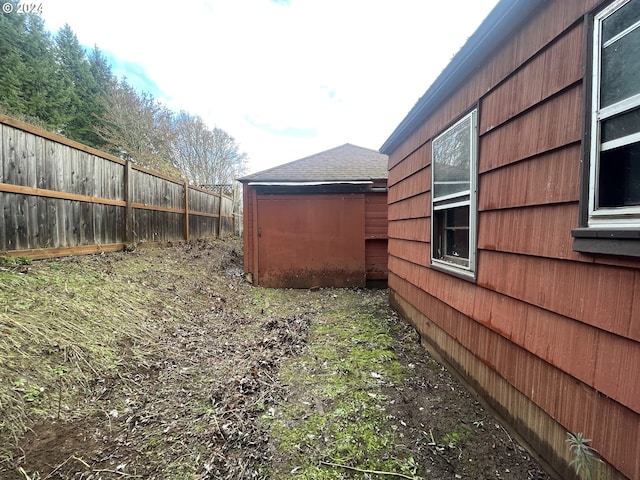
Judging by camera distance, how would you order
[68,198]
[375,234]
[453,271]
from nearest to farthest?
[453,271], [68,198], [375,234]

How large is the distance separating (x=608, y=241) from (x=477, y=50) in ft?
6.12

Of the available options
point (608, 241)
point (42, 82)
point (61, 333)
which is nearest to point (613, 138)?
point (608, 241)

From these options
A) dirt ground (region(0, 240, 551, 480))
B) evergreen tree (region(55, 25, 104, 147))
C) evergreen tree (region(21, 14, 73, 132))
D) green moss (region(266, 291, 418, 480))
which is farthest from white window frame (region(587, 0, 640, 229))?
evergreen tree (region(55, 25, 104, 147))

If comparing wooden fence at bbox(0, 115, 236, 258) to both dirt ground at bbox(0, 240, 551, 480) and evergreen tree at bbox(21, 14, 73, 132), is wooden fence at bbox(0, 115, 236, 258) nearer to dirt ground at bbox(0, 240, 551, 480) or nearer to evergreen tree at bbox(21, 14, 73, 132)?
dirt ground at bbox(0, 240, 551, 480)

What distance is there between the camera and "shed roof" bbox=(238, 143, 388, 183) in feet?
23.5

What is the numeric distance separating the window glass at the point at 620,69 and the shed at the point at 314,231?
581 centimetres

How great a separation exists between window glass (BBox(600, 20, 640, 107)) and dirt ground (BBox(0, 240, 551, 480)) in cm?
200

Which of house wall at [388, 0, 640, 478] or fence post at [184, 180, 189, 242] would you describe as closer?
house wall at [388, 0, 640, 478]

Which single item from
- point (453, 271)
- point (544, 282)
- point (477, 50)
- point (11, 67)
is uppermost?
point (11, 67)

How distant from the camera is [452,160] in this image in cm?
293

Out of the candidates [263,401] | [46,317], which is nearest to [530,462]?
[263,401]

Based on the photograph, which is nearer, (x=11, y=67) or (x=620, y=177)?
(x=620, y=177)

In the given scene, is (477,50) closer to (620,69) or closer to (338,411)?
(620,69)

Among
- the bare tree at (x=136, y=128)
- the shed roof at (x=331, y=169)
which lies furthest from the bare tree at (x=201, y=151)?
the shed roof at (x=331, y=169)
